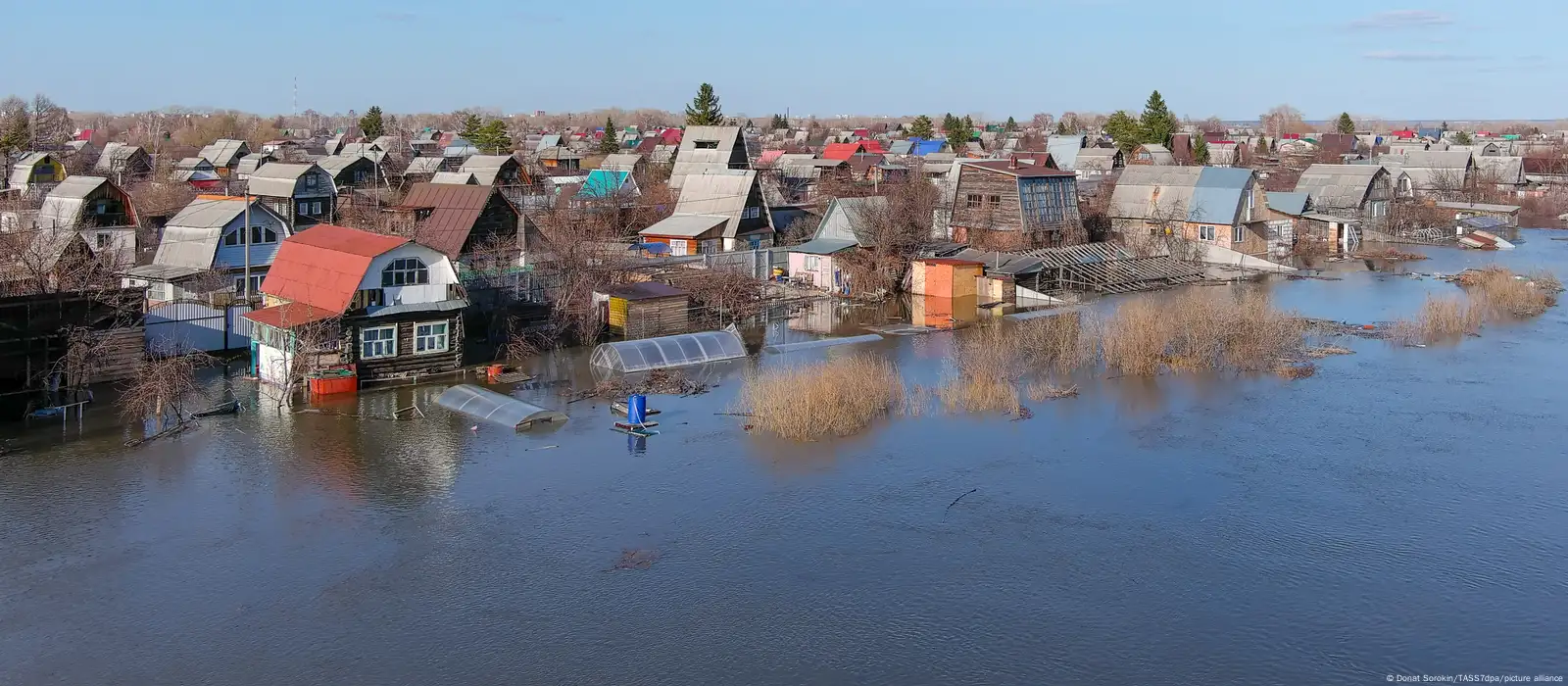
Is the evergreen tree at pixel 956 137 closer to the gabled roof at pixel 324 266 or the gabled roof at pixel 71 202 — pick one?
the gabled roof at pixel 71 202

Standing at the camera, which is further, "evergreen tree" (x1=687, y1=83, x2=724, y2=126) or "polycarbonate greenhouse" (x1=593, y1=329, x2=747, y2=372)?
"evergreen tree" (x1=687, y1=83, x2=724, y2=126)

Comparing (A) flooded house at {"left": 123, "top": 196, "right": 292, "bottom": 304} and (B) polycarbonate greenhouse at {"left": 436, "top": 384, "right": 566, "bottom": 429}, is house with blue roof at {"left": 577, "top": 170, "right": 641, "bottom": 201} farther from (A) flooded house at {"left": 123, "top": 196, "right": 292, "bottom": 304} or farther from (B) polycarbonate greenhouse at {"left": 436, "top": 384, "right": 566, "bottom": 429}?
(B) polycarbonate greenhouse at {"left": 436, "top": 384, "right": 566, "bottom": 429}

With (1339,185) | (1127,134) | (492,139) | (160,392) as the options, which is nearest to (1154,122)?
(1127,134)

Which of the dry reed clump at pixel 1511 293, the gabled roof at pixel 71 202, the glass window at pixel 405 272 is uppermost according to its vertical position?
the gabled roof at pixel 71 202

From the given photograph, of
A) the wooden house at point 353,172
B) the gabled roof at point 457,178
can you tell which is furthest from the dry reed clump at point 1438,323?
the wooden house at point 353,172

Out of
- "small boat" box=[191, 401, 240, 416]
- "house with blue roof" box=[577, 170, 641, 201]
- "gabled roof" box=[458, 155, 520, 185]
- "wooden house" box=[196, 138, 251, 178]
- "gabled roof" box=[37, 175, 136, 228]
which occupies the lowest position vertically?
"small boat" box=[191, 401, 240, 416]

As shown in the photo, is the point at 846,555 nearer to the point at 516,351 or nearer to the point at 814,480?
the point at 814,480

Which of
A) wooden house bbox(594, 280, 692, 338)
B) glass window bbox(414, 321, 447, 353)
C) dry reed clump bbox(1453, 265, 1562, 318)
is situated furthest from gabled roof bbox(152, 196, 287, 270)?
dry reed clump bbox(1453, 265, 1562, 318)
